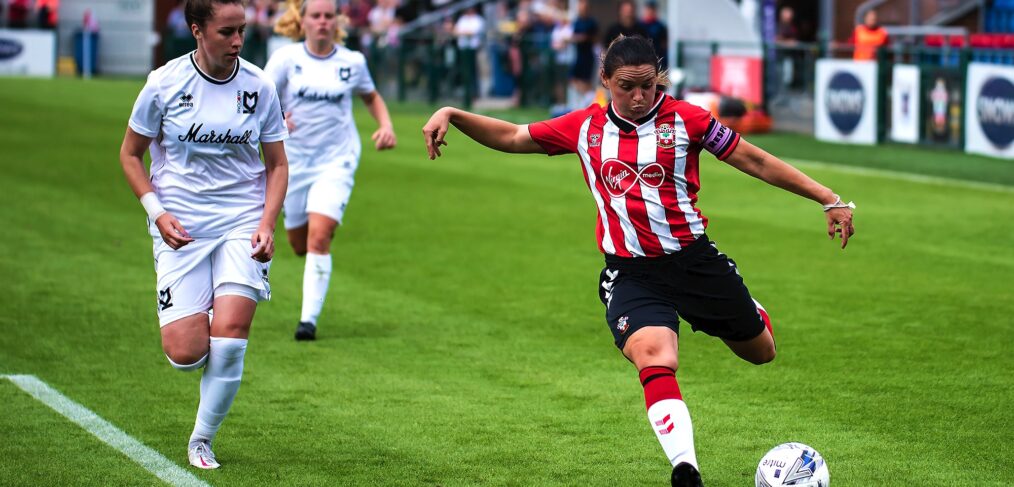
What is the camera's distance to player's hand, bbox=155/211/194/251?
20.3 ft

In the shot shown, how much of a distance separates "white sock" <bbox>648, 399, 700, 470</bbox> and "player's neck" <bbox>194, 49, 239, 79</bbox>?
2.31 meters

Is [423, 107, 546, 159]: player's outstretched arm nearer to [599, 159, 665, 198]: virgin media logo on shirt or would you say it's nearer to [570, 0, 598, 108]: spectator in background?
[599, 159, 665, 198]: virgin media logo on shirt

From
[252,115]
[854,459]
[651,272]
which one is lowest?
[854,459]

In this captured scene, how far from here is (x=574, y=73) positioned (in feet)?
89.2

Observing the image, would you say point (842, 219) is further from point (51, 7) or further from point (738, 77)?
point (51, 7)

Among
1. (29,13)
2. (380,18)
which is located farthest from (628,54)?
(29,13)

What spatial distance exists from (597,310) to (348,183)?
2.05 m

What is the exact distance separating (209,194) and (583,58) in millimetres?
20871

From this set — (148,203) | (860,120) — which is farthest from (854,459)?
(860,120)

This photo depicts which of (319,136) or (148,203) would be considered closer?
(148,203)

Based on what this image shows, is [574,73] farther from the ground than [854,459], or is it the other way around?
[574,73]

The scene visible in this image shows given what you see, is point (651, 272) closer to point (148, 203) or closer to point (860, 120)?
point (148, 203)

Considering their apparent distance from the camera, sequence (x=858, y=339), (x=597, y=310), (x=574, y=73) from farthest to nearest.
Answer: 1. (x=574, y=73)
2. (x=597, y=310)
3. (x=858, y=339)

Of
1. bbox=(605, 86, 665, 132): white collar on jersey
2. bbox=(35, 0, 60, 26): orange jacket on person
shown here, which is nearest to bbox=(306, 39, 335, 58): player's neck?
bbox=(605, 86, 665, 132): white collar on jersey
